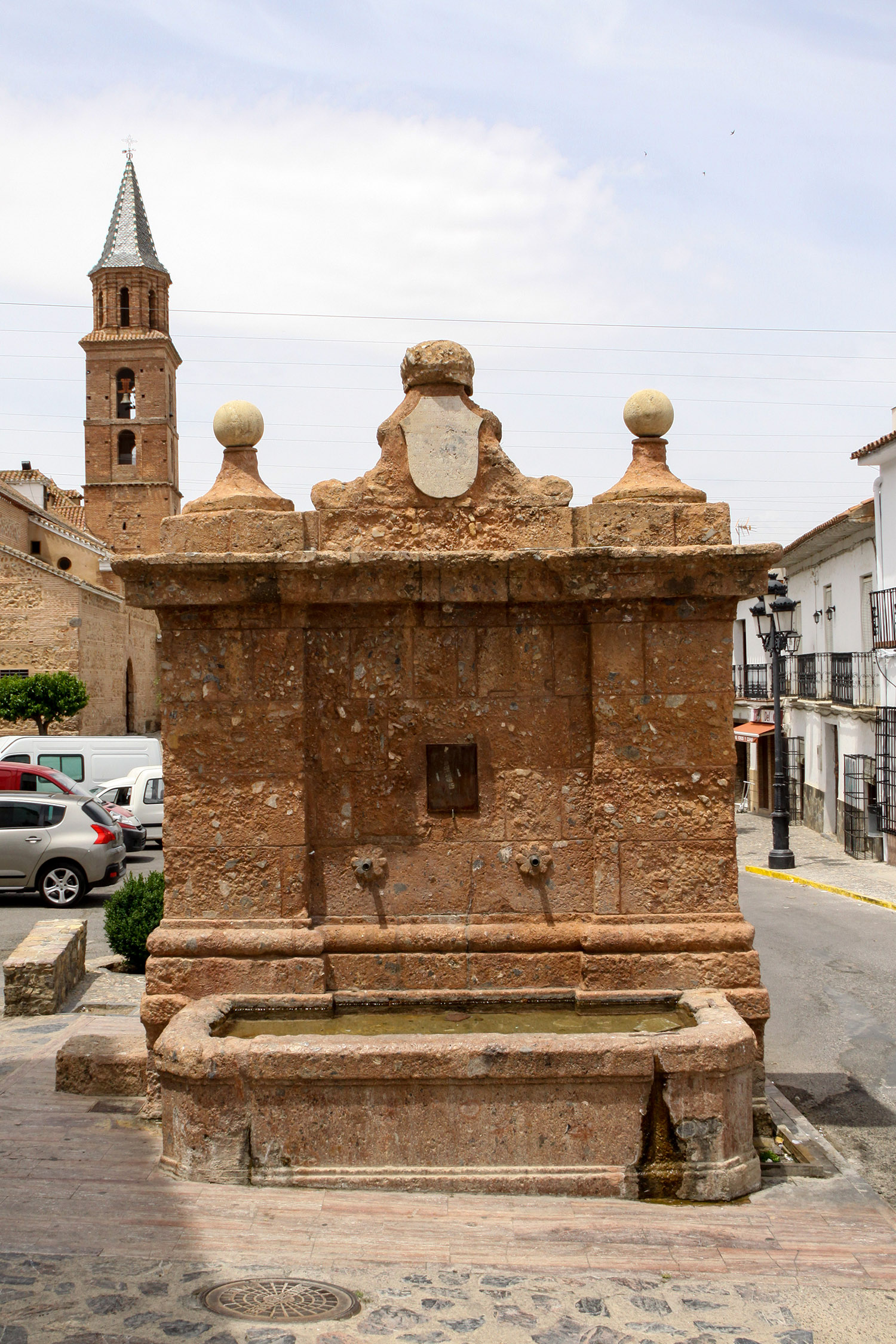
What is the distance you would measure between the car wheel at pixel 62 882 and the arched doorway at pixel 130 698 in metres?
25.9

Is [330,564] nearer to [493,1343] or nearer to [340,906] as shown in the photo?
[340,906]

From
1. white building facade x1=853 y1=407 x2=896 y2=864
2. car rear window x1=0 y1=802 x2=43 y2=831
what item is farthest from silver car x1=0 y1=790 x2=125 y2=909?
white building facade x1=853 y1=407 x2=896 y2=864

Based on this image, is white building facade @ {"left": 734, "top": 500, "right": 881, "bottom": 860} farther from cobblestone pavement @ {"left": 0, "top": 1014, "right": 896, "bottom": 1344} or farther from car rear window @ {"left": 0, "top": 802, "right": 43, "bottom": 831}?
cobblestone pavement @ {"left": 0, "top": 1014, "right": 896, "bottom": 1344}

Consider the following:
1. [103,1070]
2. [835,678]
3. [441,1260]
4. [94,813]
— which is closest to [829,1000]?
[103,1070]

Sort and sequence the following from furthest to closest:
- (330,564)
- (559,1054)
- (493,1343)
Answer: (330,564) → (559,1054) → (493,1343)

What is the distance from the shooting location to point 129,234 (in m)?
47.9

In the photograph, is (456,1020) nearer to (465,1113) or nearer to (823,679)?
(465,1113)

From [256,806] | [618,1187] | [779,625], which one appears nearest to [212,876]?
[256,806]

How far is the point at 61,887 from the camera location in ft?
50.3

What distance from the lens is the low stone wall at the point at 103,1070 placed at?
6230 mm

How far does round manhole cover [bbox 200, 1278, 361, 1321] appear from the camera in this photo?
390cm

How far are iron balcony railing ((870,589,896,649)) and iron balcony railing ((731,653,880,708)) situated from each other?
0.61 meters

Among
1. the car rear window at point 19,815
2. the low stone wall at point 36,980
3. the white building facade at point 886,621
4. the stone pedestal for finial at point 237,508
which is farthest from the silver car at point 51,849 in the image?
the white building facade at point 886,621

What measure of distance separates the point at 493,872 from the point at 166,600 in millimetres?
2206
